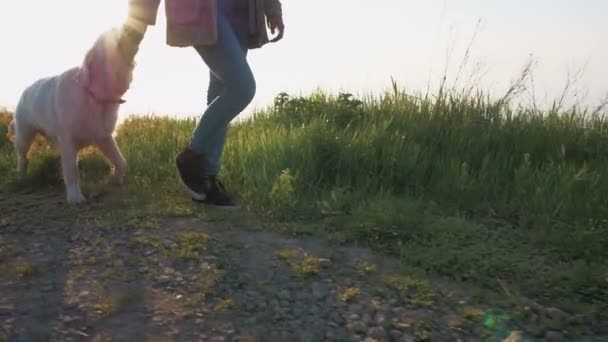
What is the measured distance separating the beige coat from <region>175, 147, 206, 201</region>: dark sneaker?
0.76 meters

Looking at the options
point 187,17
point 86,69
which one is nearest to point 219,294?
point 187,17

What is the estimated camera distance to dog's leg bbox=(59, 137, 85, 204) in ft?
15.1

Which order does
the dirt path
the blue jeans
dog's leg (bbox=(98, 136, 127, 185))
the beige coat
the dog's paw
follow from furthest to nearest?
dog's leg (bbox=(98, 136, 127, 185)) → the dog's paw → the blue jeans → the beige coat → the dirt path

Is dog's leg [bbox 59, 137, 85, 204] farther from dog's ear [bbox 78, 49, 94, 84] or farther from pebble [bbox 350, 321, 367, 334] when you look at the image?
pebble [bbox 350, 321, 367, 334]

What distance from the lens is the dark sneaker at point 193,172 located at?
4.29m

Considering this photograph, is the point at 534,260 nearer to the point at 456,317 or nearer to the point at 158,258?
the point at 456,317

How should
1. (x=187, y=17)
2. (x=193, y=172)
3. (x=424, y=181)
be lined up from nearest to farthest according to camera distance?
(x=187, y=17), (x=193, y=172), (x=424, y=181)

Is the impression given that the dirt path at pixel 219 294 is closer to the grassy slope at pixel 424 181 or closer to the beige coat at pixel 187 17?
the grassy slope at pixel 424 181

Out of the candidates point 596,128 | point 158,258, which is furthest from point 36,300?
point 596,128

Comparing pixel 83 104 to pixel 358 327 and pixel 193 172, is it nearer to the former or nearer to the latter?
pixel 193 172

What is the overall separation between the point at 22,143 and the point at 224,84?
221cm

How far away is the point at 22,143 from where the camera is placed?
208 inches

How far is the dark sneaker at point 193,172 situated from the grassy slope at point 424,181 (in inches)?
4.8

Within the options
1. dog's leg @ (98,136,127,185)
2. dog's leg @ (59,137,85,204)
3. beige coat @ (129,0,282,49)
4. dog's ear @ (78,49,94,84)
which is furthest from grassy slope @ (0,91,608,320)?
beige coat @ (129,0,282,49)
